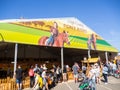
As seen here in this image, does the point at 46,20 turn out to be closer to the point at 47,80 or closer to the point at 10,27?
the point at 10,27

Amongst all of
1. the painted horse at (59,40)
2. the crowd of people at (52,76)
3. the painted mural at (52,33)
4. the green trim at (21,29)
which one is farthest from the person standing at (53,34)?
the crowd of people at (52,76)

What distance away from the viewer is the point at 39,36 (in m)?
14.9

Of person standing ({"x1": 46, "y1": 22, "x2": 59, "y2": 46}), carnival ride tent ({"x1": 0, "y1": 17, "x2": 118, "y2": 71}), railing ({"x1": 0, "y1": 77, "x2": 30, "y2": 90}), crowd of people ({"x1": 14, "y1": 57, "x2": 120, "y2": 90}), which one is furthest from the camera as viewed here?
person standing ({"x1": 46, "y1": 22, "x2": 59, "y2": 46})

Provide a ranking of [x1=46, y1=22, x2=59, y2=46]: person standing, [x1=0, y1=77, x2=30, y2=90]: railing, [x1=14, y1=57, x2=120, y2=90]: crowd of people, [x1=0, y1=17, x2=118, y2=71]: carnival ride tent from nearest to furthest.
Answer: [x1=14, y1=57, x2=120, y2=90]: crowd of people < [x1=0, y1=77, x2=30, y2=90]: railing < [x1=0, y1=17, x2=118, y2=71]: carnival ride tent < [x1=46, y1=22, x2=59, y2=46]: person standing

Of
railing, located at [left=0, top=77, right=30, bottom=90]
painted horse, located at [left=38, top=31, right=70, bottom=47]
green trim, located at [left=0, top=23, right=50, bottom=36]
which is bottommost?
railing, located at [left=0, top=77, right=30, bottom=90]

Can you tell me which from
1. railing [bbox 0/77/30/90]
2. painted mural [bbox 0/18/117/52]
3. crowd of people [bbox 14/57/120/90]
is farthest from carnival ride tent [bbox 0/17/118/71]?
railing [bbox 0/77/30/90]

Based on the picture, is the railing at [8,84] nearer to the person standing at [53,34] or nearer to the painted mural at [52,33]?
the painted mural at [52,33]

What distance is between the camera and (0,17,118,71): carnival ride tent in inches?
516

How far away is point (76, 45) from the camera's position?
741 inches

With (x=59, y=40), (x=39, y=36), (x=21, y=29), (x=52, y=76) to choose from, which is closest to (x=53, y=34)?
(x=59, y=40)

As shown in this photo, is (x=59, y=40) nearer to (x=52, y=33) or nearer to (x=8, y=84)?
(x=52, y=33)

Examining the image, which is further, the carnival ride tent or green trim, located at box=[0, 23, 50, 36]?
the carnival ride tent

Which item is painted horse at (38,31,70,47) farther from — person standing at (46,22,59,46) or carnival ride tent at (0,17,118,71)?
person standing at (46,22,59,46)

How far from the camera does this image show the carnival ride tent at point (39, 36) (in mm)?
13109
